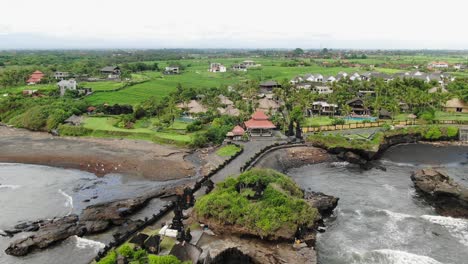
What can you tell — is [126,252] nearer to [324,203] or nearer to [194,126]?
[324,203]

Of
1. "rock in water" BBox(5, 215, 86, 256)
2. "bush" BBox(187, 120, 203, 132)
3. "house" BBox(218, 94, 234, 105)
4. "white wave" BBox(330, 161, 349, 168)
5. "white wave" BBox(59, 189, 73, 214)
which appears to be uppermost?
"house" BBox(218, 94, 234, 105)

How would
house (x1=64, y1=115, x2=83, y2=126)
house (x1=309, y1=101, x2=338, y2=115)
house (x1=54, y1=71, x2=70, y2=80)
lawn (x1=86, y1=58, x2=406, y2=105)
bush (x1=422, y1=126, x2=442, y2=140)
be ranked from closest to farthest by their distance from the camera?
1. bush (x1=422, y1=126, x2=442, y2=140)
2. house (x1=64, y1=115, x2=83, y2=126)
3. house (x1=309, y1=101, x2=338, y2=115)
4. lawn (x1=86, y1=58, x2=406, y2=105)
5. house (x1=54, y1=71, x2=70, y2=80)

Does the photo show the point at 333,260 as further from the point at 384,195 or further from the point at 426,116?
the point at 426,116

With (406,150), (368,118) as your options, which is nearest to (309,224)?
(406,150)

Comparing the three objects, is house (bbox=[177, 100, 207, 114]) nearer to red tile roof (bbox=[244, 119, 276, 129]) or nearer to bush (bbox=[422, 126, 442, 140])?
red tile roof (bbox=[244, 119, 276, 129])

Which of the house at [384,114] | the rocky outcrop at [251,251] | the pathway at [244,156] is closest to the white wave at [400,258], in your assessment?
the rocky outcrop at [251,251]

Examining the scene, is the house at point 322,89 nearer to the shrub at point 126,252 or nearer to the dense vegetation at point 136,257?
the dense vegetation at point 136,257

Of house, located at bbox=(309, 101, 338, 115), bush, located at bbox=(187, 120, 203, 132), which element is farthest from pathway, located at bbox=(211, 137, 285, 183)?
house, located at bbox=(309, 101, 338, 115)
